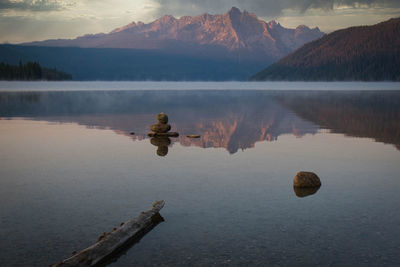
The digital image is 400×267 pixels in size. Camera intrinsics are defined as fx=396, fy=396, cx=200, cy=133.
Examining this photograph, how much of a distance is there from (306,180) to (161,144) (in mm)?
9995

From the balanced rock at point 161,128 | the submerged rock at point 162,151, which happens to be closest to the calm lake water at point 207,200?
the submerged rock at point 162,151

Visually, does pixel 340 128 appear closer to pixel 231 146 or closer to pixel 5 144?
pixel 231 146

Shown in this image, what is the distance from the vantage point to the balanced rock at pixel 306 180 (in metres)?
12.0

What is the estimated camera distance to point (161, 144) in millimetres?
20516

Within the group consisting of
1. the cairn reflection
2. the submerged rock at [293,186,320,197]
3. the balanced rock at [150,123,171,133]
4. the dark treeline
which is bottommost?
the submerged rock at [293,186,320,197]

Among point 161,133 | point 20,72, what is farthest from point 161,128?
point 20,72

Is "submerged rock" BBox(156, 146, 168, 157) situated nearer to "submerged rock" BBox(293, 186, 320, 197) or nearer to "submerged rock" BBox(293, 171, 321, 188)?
"submerged rock" BBox(293, 171, 321, 188)

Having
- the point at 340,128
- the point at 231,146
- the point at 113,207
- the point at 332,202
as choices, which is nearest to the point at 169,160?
the point at 231,146

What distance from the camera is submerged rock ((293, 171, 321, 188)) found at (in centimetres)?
1200

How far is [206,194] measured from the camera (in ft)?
36.6

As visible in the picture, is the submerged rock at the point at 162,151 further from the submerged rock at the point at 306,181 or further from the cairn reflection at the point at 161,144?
the submerged rock at the point at 306,181

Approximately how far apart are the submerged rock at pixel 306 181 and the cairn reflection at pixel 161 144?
22.5 ft

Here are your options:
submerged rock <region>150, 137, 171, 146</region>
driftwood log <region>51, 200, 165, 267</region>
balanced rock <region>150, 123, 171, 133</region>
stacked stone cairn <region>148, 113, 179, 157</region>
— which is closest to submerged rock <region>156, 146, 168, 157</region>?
submerged rock <region>150, 137, 171, 146</region>

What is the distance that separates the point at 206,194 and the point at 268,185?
219 centimetres
